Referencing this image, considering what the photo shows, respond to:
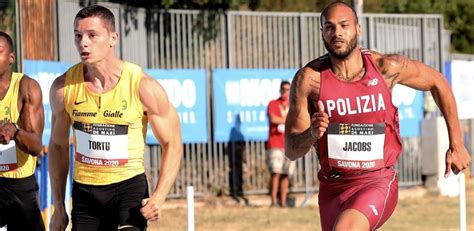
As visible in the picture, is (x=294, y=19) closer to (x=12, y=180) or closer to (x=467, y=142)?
(x=467, y=142)

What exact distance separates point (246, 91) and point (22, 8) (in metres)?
4.77

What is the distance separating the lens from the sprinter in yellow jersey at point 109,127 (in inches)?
274

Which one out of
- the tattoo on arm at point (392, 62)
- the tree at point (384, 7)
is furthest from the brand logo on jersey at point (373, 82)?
the tree at point (384, 7)

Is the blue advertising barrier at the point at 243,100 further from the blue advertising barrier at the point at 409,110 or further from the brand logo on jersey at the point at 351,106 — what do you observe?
the brand logo on jersey at the point at 351,106

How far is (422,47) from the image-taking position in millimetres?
19016

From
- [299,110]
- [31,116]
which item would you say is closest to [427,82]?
→ [299,110]

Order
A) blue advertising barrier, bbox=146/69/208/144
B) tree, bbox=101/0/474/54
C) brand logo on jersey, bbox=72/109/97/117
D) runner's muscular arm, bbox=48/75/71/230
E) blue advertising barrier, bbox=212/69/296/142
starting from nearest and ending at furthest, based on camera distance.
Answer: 1. brand logo on jersey, bbox=72/109/97/117
2. runner's muscular arm, bbox=48/75/71/230
3. blue advertising barrier, bbox=146/69/208/144
4. blue advertising barrier, bbox=212/69/296/142
5. tree, bbox=101/0/474/54

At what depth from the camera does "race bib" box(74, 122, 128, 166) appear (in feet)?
23.1

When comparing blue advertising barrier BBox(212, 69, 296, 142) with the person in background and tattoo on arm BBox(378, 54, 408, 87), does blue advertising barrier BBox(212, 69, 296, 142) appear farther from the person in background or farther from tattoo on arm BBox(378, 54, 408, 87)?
tattoo on arm BBox(378, 54, 408, 87)

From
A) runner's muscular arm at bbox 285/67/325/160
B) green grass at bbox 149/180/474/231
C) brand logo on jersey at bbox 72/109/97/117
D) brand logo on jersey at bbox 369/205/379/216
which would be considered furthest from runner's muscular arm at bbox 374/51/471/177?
green grass at bbox 149/180/474/231

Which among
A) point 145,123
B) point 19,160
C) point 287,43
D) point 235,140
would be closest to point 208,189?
point 235,140

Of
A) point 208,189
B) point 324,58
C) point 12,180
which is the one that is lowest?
point 208,189

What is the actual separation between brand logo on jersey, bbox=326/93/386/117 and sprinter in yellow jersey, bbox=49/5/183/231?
3.58 ft

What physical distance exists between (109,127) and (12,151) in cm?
169
